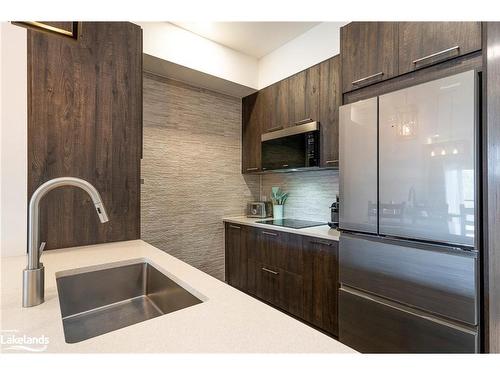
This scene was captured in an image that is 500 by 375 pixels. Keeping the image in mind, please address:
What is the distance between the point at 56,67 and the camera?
4.28ft

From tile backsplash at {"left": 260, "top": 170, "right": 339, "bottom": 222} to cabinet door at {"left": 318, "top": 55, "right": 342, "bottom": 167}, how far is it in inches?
15.4

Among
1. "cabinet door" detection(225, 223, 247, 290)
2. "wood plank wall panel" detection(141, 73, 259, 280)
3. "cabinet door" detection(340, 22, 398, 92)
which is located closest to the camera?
"cabinet door" detection(340, 22, 398, 92)

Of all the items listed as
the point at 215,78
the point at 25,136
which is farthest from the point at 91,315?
the point at 215,78

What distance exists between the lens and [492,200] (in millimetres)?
1087

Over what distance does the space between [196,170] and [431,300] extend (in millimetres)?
2271

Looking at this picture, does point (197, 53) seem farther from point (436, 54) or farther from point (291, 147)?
point (436, 54)

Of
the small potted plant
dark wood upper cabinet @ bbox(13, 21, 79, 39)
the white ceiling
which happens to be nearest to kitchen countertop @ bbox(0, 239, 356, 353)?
dark wood upper cabinet @ bbox(13, 21, 79, 39)

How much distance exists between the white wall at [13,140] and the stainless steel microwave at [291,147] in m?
1.92

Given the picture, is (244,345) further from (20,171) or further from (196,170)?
(196,170)

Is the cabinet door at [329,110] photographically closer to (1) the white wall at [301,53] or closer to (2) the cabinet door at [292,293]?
(1) the white wall at [301,53]

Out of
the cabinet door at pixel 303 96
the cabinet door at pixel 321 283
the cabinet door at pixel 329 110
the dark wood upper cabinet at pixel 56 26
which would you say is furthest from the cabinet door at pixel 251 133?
the dark wood upper cabinet at pixel 56 26

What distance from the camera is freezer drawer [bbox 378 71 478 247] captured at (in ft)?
3.76

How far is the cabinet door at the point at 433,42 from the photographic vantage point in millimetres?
1207

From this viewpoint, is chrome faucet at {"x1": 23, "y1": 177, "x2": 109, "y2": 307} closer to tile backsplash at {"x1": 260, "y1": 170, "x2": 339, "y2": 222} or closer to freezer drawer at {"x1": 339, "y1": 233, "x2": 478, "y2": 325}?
freezer drawer at {"x1": 339, "y1": 233, "x2": 478, "y2": 325}
